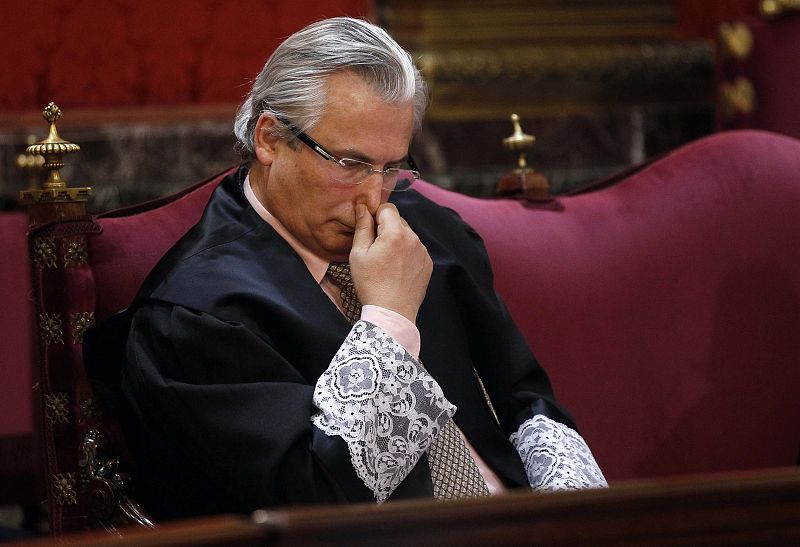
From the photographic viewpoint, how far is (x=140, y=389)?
66.7 inches

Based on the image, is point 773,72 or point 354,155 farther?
point 773,72

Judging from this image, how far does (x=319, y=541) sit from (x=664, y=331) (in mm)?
1638

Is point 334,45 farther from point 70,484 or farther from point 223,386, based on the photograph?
point 70,484

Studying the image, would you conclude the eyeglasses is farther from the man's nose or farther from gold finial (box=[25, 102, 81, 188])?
gold finial (box=[25, 102, 81, 188])

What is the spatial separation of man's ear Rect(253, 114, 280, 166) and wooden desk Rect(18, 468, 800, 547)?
0.99m

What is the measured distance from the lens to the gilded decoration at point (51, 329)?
1.87 metres

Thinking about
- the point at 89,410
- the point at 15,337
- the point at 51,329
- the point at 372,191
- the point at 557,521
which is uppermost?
the point at 372,191

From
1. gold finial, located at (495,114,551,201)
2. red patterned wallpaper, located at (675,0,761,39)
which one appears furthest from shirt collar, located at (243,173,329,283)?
red patterned wallpaper, located at (675,0,761,39)

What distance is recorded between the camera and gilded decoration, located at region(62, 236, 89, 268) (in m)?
1.88

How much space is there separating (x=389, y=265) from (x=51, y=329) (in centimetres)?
58

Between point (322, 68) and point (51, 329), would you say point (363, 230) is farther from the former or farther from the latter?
point (51, 329)

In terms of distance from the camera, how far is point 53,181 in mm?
1896

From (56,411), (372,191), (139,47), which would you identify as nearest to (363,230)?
(372,191)

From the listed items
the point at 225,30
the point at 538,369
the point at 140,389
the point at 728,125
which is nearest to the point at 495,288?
the point at 538,369
